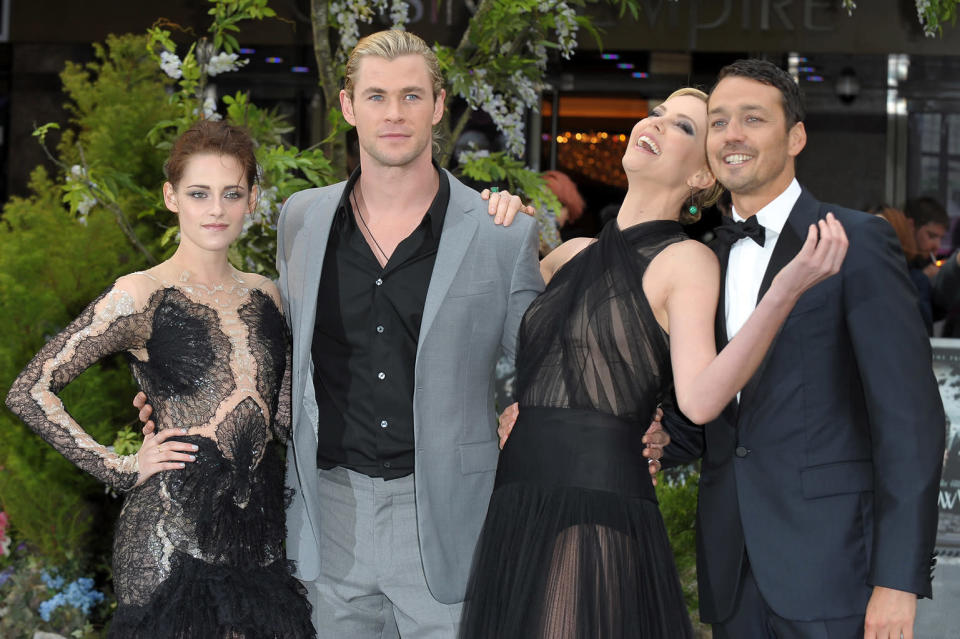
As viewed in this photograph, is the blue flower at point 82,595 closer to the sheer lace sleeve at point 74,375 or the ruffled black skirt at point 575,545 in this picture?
the sheer lace sleeve at point 74,375

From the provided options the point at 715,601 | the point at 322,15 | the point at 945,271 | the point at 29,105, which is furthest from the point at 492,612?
the point at 29,105

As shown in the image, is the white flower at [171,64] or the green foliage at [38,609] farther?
the green foliage at [38,609]

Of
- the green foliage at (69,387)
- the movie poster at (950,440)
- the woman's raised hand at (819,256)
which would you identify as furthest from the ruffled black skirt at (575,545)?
the movie poster at (950,440)

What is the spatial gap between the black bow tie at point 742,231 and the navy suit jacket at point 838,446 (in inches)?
2.4

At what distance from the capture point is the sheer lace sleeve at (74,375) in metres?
2.73

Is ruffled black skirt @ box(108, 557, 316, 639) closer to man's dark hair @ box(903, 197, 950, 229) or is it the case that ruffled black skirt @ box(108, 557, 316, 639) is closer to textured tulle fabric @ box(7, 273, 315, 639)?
textured tulle fabric @ box(7, 273, 315, 639)

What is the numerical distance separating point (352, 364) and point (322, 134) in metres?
6.36

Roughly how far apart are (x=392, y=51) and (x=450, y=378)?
95 centimetres

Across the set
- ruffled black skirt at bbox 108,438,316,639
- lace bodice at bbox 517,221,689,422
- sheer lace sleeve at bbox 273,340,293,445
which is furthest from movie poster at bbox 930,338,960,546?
ruffled black skirt at bbox 108,438,316,639

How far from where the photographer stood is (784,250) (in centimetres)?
263

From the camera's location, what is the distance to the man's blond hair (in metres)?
3.05

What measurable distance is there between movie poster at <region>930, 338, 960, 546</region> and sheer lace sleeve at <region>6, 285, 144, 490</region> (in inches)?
156

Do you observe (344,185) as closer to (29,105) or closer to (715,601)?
(715,601)

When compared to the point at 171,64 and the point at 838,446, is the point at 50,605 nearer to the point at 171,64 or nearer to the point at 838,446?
the point at 171,64
